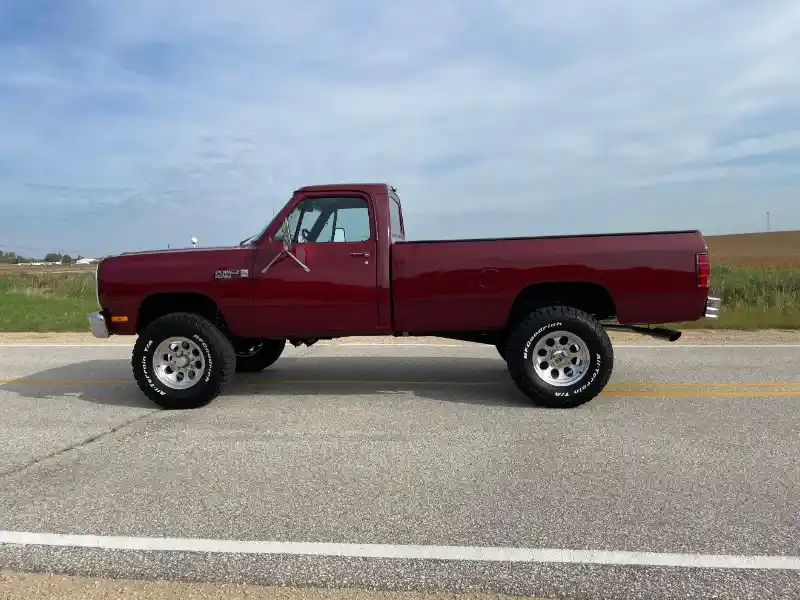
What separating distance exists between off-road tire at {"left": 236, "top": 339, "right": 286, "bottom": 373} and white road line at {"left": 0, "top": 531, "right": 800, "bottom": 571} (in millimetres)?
4774

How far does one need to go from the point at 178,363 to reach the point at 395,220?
103 inches

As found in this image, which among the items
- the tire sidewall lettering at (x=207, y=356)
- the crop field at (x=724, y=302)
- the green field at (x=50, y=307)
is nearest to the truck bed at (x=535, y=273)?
the tire sidewall lettering at (x=207, y=356)

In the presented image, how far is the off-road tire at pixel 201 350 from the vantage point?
6445mm

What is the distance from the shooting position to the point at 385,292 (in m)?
6.39

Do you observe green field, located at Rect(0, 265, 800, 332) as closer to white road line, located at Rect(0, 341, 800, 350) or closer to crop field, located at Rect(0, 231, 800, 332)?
crop field, located at Rect(0, 231, 800, 332)

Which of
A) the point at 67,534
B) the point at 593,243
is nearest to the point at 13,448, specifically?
the point at 67,534

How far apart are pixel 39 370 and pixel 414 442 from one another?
6.28 meters

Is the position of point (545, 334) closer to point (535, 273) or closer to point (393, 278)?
point (535, 273)

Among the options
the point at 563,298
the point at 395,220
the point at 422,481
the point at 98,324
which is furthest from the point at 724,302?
the point at 98,324

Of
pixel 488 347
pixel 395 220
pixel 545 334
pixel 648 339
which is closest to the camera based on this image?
pixel 545 334

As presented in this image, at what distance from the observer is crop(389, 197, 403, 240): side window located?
267 inches

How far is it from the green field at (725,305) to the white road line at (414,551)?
33.7 ft

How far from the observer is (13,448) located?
525 centimetres

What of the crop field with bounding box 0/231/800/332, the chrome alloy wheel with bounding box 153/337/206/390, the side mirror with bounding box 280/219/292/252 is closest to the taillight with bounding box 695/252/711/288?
the side mirror with bounding box 280/219/292/252
